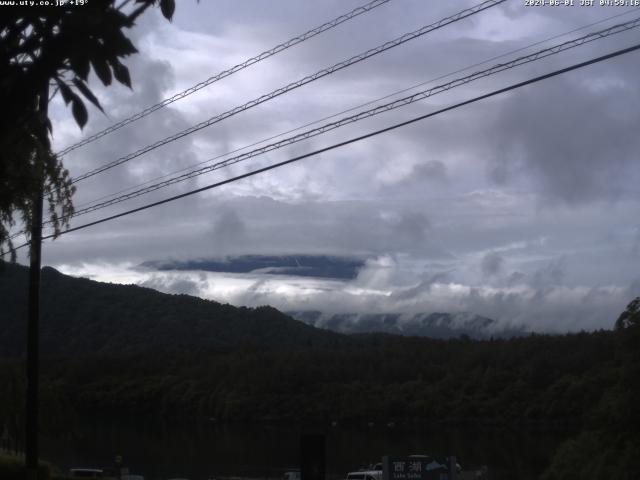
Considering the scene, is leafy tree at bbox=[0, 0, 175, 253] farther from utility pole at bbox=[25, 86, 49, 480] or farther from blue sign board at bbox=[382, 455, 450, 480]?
blue sign board at bbox=[382, 455, 450, 480]

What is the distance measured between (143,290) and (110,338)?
25.5 m

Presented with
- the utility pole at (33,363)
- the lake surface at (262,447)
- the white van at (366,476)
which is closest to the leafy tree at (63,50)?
the utility pole at (33,363)

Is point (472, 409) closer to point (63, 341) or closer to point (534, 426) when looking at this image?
point (534, 426)

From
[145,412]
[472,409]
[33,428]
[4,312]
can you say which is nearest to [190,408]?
[145,412]

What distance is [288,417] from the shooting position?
107 metres

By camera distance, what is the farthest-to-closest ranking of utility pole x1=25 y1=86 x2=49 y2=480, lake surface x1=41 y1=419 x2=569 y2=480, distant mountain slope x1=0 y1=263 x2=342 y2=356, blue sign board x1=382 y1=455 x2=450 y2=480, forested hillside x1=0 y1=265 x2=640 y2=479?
distant mountain slope x1=0 y1=263 x2=342 y2=356, forested hillside x1=0 y1=265 x2=640 y2=479, lake surface x1=41 y1=419 x2=569 y2=480, blue sign board x1=382 y1=455 x2=450 y2=480, utility pole x1=25 y1=86 x2=49 y2=480

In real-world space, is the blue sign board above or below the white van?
above

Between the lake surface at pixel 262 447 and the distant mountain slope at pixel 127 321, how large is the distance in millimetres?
23644

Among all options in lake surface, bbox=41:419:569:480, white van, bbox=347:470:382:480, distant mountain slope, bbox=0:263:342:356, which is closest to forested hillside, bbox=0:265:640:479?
distant mountain slope, bbox=0:263:342:356

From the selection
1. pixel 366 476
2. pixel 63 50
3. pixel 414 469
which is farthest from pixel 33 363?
pixel 366 476

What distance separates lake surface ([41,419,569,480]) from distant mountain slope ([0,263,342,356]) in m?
23.6

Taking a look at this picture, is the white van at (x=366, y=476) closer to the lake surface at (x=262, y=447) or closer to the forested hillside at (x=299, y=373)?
the lake surface at (x=262, y=447)

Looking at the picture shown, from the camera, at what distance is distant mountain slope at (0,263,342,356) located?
124625 mm

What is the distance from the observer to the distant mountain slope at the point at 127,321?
124625 mm
